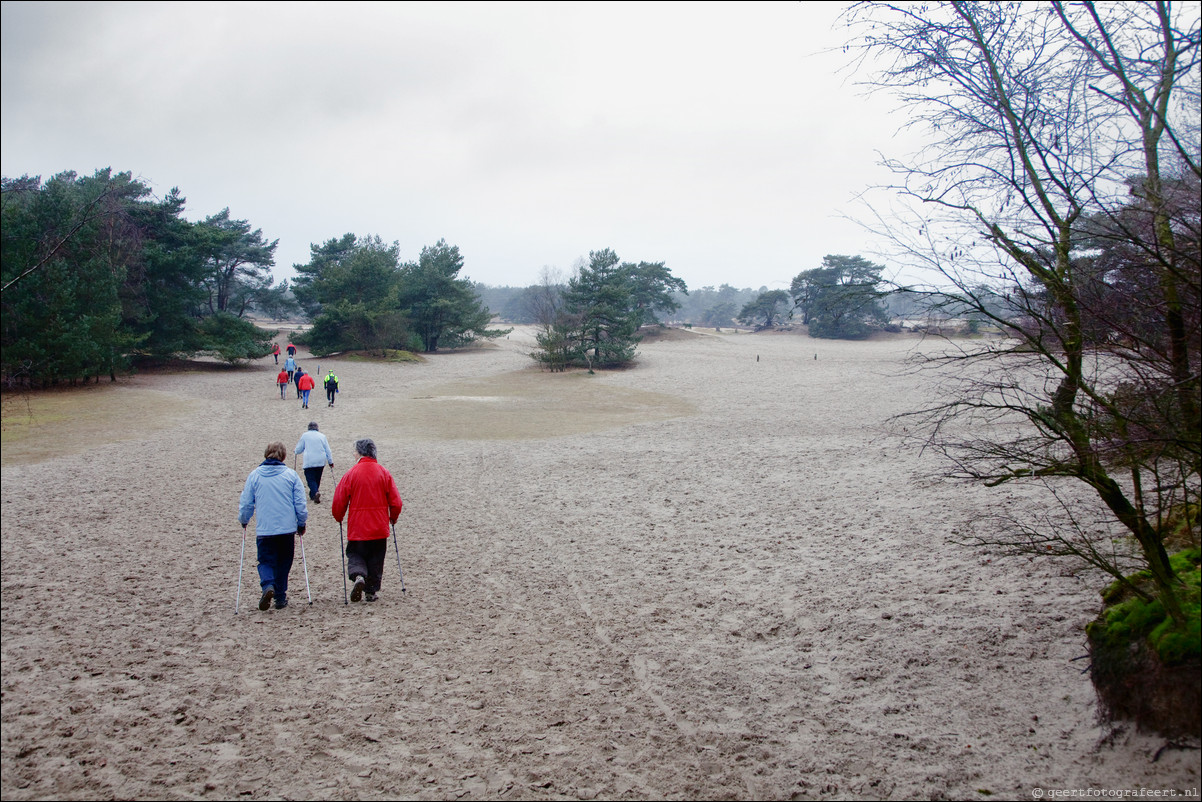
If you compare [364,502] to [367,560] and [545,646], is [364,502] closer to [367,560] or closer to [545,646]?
[367,560]

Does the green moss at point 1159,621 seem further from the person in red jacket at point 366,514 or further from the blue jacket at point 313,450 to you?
the blue jacket at point 313,450

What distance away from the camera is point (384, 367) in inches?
1698

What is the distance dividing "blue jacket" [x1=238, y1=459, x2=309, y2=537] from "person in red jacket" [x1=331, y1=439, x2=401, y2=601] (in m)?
0.44

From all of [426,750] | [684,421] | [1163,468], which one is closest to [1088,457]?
[1163,468]

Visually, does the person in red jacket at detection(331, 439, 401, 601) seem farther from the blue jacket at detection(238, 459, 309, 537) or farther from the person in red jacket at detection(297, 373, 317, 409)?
the person in red jacket at detection(297, 373, 317, 409)

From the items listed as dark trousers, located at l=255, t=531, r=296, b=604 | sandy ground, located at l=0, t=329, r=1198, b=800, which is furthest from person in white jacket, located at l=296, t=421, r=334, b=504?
dark trousers, located at l=255, t=531, r=296, b=604

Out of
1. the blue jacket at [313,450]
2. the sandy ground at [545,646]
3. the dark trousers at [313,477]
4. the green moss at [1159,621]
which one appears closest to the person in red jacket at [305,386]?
the sandy ground at [545,646]

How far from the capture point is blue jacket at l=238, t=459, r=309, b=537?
6.55 meters

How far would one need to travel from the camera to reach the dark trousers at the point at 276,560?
670cm

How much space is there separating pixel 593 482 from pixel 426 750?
31.6 feet

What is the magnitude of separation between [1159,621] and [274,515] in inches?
278

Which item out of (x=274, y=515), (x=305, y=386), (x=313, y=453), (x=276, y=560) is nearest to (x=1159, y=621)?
(x=274, y=515)

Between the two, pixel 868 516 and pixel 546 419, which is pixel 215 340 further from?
pixel 868 516

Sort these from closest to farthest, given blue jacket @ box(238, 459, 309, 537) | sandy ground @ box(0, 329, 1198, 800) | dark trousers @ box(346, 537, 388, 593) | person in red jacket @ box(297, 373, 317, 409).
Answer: sandy ground @ box(0, 329, 1198, 800) → blue jacket @ box(238, 459, 309, 537) → dark trousers @ box(346, 537, 388, 593) → person in red jacket @ box(297, 373, 317, 409)
